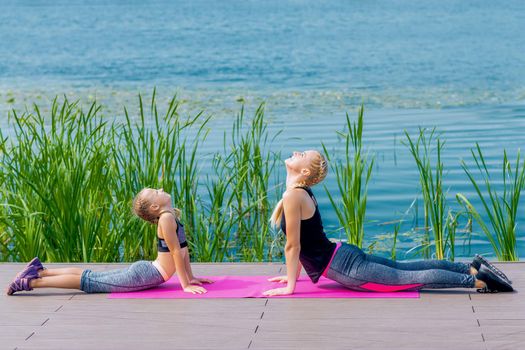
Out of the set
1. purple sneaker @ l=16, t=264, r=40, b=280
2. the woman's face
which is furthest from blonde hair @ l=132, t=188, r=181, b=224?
the woman's face

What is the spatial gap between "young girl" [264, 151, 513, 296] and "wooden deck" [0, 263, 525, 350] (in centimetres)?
7

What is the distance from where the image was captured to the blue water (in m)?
11.5

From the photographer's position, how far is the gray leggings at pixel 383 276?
4582mm

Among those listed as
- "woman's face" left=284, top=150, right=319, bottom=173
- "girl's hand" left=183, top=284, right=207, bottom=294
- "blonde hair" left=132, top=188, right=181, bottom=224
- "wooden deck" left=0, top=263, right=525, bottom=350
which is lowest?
"wooden deck" left=0, top=263, right=525, bottom=350

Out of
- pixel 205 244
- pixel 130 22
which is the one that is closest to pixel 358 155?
pixel 205 244

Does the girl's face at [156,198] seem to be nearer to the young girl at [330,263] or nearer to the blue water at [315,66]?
the young girl at [330,263]

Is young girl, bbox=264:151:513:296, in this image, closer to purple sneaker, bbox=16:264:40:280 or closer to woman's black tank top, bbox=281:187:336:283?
woman's black tank top, bbox=281:187:336:283

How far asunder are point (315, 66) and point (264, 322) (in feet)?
64.9

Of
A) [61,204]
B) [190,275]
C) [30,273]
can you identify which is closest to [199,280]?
[190,275]

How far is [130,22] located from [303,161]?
35.7 meters

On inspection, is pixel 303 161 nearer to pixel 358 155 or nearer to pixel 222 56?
pixel 358 155

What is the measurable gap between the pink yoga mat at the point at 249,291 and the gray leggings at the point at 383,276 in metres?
0.04

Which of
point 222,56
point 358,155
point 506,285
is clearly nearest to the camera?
point 506,285

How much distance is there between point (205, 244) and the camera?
6.00 m
